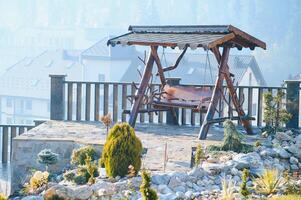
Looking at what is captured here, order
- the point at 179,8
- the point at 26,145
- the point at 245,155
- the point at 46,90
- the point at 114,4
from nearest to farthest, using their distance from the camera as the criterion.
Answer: the point at 245,155 < the point at 26,145 < the point at 46,90 < the point at 179,8 < the point at 114,4

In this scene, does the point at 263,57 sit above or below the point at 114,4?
below

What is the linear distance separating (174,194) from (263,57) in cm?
3827

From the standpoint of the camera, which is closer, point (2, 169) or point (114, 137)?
point (114, 137)

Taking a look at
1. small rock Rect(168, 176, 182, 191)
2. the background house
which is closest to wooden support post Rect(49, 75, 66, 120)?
small rock Rect(168, 176, 182, 191)

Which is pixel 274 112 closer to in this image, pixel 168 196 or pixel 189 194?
pixel 189 194

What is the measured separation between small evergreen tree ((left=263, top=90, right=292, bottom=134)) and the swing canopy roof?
80 cm

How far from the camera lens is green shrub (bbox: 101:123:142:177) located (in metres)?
7.34

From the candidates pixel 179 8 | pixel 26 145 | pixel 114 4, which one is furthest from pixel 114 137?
pixel 114 4

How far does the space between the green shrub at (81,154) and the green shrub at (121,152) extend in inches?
47.6

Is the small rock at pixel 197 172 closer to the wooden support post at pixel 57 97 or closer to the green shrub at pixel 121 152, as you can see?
the green shrub at pixel 121 152

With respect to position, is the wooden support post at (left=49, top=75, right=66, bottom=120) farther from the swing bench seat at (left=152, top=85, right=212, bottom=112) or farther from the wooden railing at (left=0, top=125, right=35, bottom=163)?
the swing bench seat at (left=152, top=85, right=212, bottom=112)

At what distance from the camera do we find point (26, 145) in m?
9.66

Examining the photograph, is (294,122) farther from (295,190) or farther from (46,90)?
(46,90)

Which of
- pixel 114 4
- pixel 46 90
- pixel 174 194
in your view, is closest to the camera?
pixel 174 194
